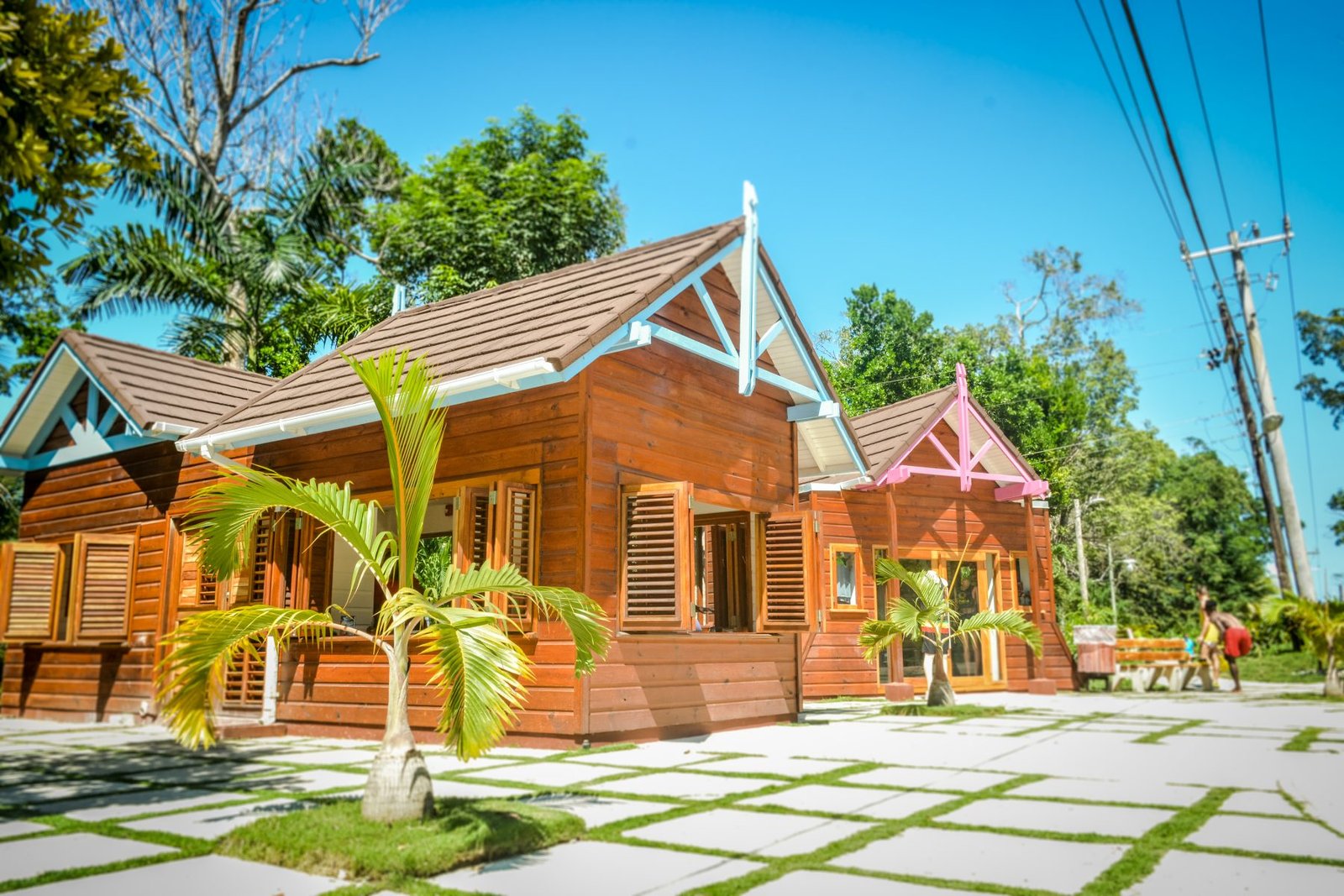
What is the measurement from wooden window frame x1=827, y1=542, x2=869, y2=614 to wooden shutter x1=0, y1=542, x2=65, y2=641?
10643mm

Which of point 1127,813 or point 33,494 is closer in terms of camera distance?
point 1127,813

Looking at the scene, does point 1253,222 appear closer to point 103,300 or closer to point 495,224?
point 495,224

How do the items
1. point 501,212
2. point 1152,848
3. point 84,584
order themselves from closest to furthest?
1. point 1152,848
2. point 84,584
3. point 501,212

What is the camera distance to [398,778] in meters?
4.15

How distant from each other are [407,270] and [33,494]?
11.7 meters

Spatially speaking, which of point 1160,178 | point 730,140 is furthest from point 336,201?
point 1160,178

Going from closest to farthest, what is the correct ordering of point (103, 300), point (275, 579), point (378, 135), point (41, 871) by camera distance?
point (41, 871)
point (275, 579)
point (103, 300)
point (378, 135)

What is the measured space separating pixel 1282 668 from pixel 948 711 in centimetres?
1384

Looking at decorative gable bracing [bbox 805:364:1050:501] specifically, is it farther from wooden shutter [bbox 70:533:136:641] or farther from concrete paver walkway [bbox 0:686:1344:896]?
wooden shutter [bbox 70:533:136:641]

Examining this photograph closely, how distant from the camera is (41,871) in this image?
3619 millimetres

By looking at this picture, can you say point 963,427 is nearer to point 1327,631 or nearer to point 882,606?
point 882,606

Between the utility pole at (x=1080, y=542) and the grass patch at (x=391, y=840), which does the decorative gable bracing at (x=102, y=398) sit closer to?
the grass patch at (x=391, y=840)

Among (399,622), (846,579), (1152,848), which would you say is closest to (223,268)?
(846,579)

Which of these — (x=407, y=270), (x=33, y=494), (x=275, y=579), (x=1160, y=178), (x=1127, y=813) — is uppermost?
(x=407, y=270)
